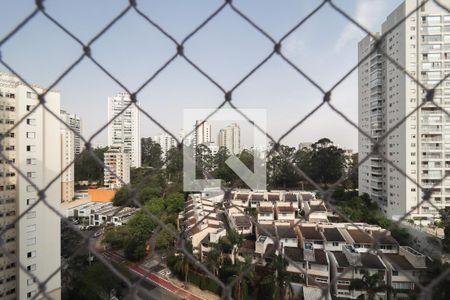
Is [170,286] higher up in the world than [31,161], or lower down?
lower down

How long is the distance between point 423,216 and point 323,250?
512 cm

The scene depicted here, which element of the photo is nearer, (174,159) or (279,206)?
(174,159)

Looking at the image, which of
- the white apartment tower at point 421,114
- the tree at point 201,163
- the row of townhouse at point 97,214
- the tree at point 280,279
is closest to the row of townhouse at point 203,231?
the tree at point 280,279

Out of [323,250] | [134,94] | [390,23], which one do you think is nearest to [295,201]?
[323,250]

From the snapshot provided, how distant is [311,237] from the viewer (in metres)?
6.19

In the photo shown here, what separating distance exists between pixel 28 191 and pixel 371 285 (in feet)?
16.6

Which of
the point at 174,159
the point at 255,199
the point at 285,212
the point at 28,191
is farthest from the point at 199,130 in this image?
→ the point at 255,199

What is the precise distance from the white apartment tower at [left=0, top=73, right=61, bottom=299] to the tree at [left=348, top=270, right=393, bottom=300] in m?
4.18

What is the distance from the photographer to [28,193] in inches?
186

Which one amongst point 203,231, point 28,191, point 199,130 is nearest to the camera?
point 199,130

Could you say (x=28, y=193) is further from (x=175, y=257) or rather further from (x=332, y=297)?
(x=332, y=297)

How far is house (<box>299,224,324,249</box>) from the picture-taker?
5.99 metres

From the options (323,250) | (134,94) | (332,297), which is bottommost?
(332,297)

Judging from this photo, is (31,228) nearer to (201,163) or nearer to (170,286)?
(170,286)
